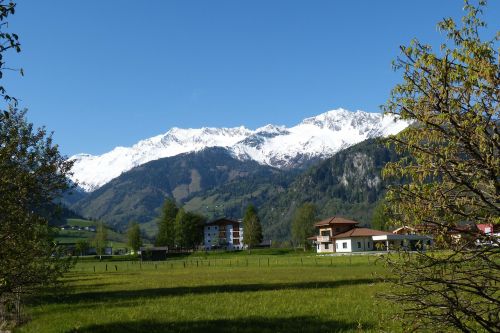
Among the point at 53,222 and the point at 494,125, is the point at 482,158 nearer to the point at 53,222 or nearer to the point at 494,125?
the point at 494,125

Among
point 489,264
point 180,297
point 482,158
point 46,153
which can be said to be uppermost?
point 46,153

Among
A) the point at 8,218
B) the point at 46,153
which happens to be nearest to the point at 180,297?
the point at 46,153

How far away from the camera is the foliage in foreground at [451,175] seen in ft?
23.4

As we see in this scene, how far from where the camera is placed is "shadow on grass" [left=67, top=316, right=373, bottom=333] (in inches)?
770

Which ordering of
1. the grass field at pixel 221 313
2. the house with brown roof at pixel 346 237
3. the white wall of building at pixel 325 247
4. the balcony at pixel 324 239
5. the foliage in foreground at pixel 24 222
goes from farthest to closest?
1. the balcony at pixel 324 239
2. the white wall of building at pixel 325 247
3. the house with brown roof at pixel 346 237
4. the grass field at pixel 221 313
5. the foliage in foreground at pixel 24 222

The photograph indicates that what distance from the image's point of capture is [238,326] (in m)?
20.7

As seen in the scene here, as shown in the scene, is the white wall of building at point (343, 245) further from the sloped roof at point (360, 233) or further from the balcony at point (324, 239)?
the balcony at point (324, 239)

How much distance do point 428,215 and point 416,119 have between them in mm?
1599

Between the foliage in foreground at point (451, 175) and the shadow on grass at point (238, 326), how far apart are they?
37.9 feet

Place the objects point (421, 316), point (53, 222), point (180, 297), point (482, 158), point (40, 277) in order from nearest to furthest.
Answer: point (482, 158), point (421, 316), point (40, 277), point (53, 222), point (180, 297)

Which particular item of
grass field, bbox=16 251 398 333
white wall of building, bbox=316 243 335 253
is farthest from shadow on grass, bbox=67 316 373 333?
white wall of building, bbox=316 243 335 253

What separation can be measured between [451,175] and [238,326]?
15.3 metres

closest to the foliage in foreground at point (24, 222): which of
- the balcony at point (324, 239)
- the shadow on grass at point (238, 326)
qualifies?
the shadow on grass at point (238, 326)

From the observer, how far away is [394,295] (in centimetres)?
841
